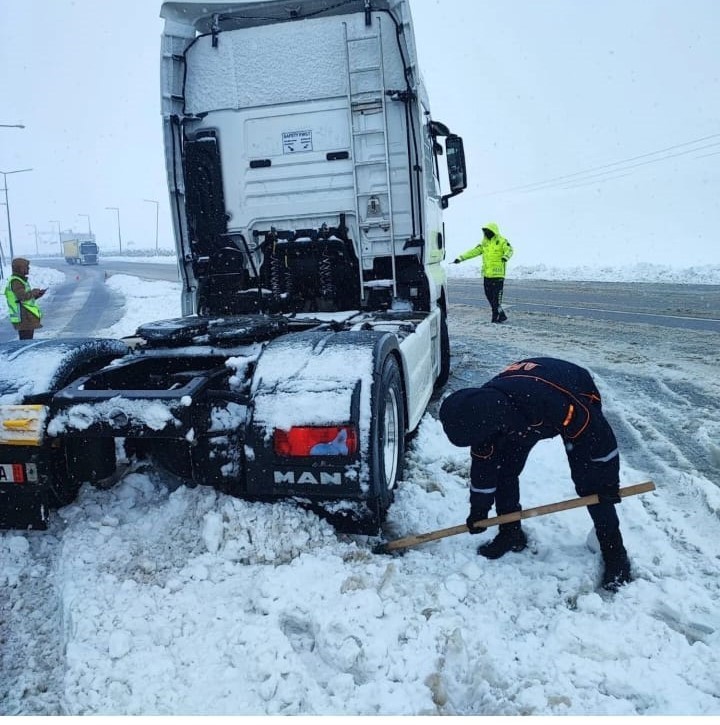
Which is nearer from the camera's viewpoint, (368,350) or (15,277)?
(368,350)

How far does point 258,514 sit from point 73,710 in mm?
1117

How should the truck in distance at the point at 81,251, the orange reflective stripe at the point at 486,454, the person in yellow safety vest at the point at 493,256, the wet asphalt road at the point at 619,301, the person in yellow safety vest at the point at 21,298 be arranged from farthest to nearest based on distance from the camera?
the truck in distance at the point at 81,251, the wet asphalt road at the point at 619,301, the person in yellow safety vest at the point at 493,256, the person in yellow safety vest at the point at 21,298, the orange reflective stripe at the point at 486,454

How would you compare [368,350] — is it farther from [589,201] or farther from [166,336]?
[589,201]

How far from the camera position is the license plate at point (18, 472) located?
9.91 ft

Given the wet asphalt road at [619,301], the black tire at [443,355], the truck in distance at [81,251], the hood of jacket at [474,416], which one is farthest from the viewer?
the truck in distance at [81,251]

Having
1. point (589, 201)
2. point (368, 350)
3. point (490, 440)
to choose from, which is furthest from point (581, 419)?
point (589, 201)

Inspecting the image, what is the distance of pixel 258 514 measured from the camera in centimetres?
299

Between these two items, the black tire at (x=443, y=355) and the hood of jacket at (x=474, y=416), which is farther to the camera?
the black tire at (x=443, y=355)

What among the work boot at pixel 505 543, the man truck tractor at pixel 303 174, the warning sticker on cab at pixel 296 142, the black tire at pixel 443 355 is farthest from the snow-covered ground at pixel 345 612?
the warning sticker on cab at pixel 296 142

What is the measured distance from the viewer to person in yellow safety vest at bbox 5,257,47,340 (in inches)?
329

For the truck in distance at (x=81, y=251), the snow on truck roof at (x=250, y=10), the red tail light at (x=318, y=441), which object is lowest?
the red tail light at (x=318, y=441)

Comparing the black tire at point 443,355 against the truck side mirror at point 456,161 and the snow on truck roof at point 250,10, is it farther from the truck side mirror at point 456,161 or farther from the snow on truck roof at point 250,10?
the snow on truck roof at point 250,10

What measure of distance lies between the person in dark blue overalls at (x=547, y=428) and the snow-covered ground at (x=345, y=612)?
222 millimetres

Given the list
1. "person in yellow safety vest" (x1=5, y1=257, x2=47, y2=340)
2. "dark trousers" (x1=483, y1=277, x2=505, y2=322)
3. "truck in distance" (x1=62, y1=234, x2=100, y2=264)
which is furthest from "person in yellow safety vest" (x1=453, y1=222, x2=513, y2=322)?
"truck in distance" (x1=62, y1=234, x2=100, y2=264)
